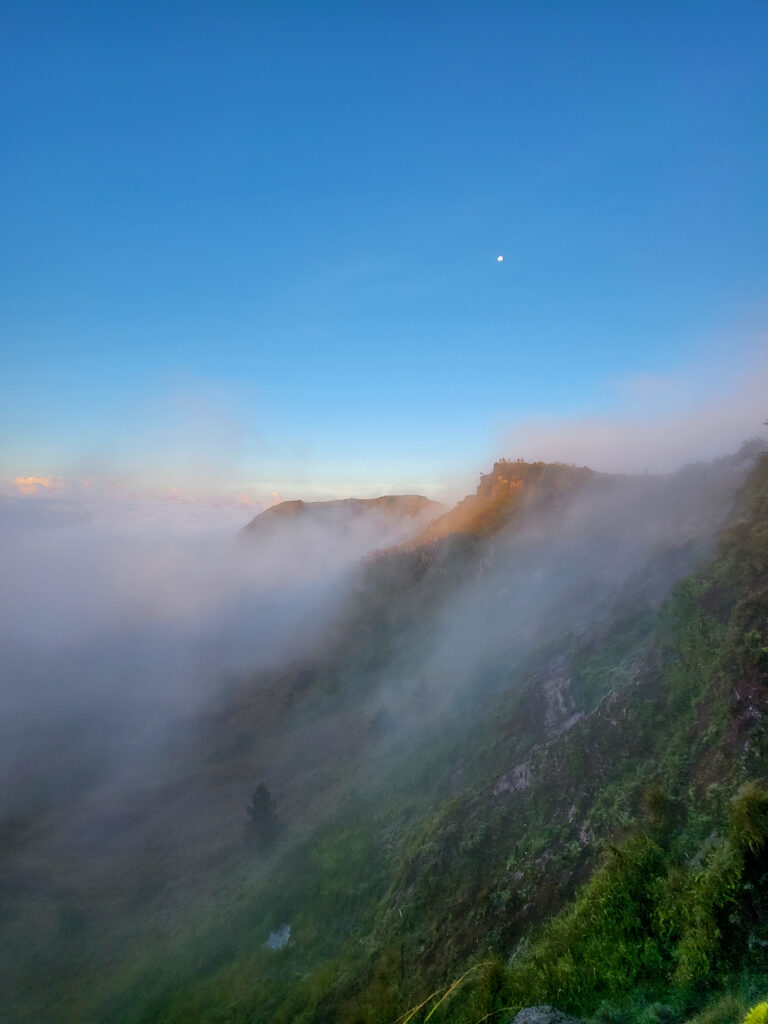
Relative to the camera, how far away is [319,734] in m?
63.0

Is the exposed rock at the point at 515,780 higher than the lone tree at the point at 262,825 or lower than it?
higher

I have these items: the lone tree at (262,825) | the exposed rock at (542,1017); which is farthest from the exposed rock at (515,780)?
the lone tree at (262,825)

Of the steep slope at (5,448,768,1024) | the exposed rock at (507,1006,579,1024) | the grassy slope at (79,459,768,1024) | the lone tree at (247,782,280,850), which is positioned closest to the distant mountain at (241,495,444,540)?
the steep slope at (5,448,768,1024)

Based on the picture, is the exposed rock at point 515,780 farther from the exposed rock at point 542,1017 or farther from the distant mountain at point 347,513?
the distant mountain at point 347,513

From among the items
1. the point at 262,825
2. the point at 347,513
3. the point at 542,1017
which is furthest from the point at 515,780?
the point at 347,513

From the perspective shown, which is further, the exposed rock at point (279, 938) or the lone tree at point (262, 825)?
the lone tree at point (262, 825)

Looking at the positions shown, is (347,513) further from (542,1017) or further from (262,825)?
(542,1017)

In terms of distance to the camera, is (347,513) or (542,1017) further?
(347,513)

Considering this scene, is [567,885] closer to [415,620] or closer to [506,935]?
[506,935]

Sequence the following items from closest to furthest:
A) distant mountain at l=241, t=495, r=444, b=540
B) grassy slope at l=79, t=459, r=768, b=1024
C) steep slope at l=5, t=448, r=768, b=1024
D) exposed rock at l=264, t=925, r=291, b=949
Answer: grassy slope at l=79, t=459, r=768, b=1024 < steep slope at l=5, t=448, r=768, b=1024 < exposed rock at l=264, t=925, r=291, b=949 < distant mountain at l=241, t=495, r=444, b=540

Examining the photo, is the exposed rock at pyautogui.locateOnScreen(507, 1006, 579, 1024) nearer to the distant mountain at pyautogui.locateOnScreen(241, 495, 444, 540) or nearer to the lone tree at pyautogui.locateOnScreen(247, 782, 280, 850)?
the lone tree at pyautogui.locateOnScreen(247, 782, 280, 850)

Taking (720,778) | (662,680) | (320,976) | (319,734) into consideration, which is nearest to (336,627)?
(319,734)

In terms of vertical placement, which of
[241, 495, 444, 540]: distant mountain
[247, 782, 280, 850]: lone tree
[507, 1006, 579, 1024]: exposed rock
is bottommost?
[247, 782, 280, 850]: lone tree

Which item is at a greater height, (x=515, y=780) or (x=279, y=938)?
(x=515, y=780)
